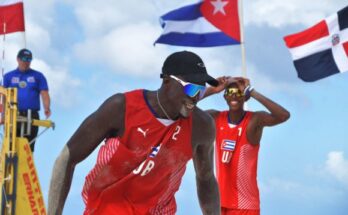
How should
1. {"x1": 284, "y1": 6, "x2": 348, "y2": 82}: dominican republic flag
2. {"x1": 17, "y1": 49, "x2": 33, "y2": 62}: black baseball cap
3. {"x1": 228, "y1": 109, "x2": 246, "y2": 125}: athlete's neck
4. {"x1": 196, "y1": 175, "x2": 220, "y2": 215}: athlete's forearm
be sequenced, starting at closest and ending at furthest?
{"x1": 196, "y1": 175, "x2": 220, "y2": 215}: athlete's forearm → {"x1": 228, "y1": 109, "x2": 246, "y2": 125}: athlete's neck → {"x1": 284, "y1": 6, "x2": 348, "y2": 82}: dominican republic flag → {"x1": 17, "y1": 49, "x2": 33, "y2": 62}: black baseball cap

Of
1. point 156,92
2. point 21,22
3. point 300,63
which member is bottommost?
point 156,92

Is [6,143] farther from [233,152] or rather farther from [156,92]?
[156,92]

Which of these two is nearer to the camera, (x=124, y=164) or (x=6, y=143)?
(x=124, y=164)


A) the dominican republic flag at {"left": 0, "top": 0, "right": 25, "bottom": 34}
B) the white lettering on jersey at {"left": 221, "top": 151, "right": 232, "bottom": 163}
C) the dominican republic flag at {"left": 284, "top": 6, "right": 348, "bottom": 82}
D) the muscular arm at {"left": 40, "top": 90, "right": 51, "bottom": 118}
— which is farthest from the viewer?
the dominican republic flag at {"left": 0, "top": 0, "right": 25, "bottom": 34}

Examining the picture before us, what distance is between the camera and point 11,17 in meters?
15.2

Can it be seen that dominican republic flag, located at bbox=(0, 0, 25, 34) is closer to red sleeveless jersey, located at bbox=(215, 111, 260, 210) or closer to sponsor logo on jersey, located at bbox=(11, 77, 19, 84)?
sponsor logo on jersey, located at bbox=(11, 77, 19, 84)

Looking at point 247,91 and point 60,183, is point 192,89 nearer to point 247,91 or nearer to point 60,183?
point 60,183

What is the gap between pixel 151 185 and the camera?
4.86 metres

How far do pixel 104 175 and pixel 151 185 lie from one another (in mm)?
337

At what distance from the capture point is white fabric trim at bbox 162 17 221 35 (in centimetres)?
1368

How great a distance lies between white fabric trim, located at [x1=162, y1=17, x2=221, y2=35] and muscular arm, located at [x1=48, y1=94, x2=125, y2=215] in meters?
8.98

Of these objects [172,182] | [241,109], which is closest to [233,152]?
[241,109]

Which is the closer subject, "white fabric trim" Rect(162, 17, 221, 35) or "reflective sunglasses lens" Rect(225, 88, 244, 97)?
"reflective sunglasses lens" Rect(225, 88, 244, 97)

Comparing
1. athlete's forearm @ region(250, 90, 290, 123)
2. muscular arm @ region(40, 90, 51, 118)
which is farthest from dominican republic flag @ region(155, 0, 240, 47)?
athlete's forearm @ region(250, 90, 290, 123)
